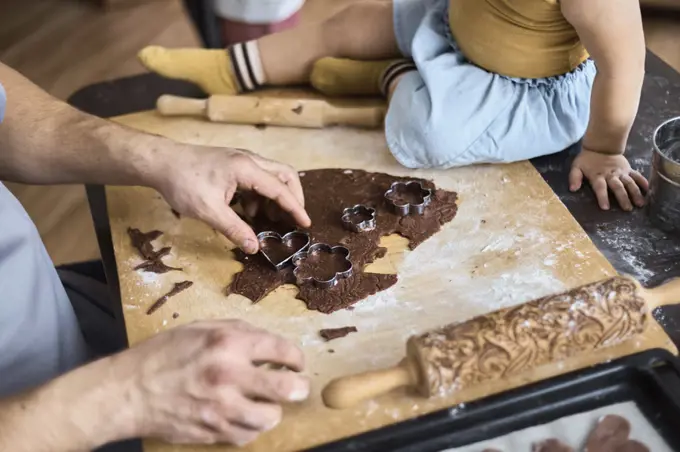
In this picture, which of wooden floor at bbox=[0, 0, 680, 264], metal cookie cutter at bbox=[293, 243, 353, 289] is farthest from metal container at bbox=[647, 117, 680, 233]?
wooden floor at bbox=[0, 0, 680, 264]

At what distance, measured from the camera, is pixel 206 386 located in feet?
2.19

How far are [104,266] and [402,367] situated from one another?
527 mm

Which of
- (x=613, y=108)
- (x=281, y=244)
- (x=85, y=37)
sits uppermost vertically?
(x=613, y=108)

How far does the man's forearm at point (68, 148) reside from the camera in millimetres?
954

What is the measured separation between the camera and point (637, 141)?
112cm

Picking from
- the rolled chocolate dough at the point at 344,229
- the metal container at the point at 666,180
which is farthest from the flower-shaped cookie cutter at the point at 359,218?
the metal container at the point at 666,180

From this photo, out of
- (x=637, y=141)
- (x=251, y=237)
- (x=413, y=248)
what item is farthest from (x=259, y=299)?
(x=637, y=141)

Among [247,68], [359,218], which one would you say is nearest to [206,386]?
[359,218]

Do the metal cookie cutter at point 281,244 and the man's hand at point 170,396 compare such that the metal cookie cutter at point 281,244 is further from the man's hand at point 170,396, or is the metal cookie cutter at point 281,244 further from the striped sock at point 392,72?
the striped sock at point 392,72

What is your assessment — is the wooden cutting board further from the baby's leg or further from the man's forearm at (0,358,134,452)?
the baby's leg

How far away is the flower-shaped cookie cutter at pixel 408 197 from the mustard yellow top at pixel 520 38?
0.25 m

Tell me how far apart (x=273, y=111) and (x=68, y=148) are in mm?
344

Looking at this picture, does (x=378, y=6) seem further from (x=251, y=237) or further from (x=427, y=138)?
(x=251, y=237)

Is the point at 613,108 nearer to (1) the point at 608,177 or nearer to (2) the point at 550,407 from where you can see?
(1) the point at 608,177
